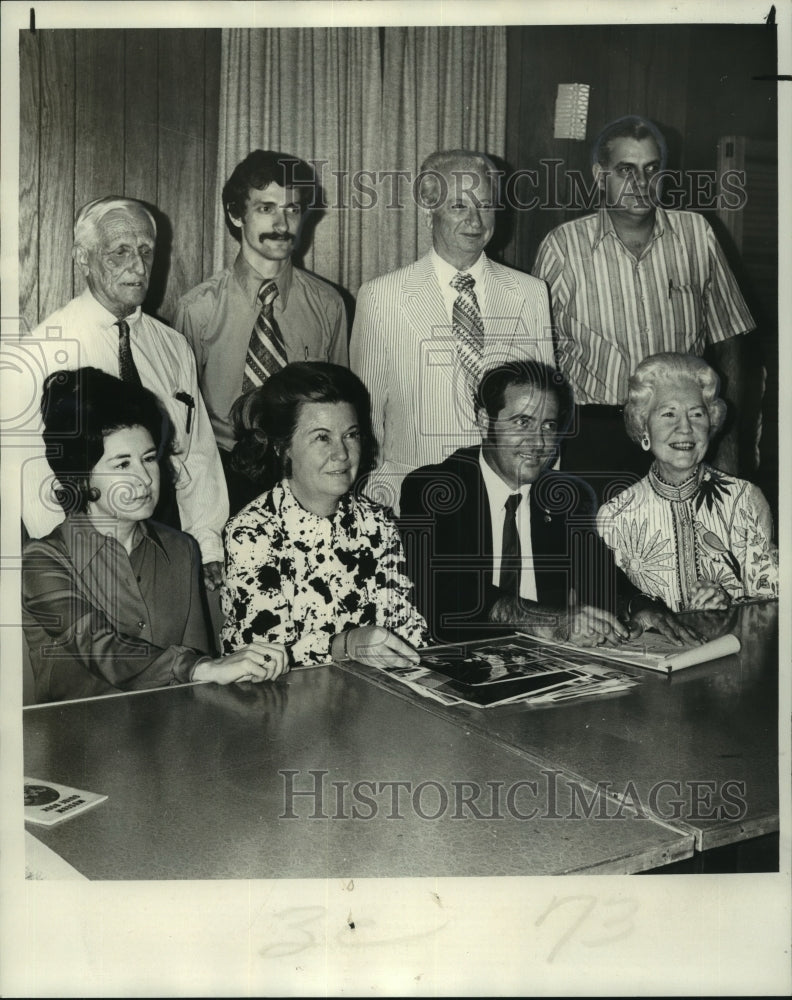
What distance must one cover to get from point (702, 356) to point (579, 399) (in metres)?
0.37

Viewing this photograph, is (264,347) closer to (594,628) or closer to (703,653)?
(594,628)

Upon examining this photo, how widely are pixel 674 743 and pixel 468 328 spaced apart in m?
1.16

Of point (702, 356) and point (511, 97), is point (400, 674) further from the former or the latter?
point (511, 97)

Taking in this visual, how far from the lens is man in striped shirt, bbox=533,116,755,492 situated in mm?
2617

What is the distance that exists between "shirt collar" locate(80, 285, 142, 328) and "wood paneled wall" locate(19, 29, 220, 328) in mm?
28

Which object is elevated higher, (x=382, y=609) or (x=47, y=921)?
(x=382, y=609)

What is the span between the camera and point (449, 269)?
2586 millimetres

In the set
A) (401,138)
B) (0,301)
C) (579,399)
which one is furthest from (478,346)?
(0,301)

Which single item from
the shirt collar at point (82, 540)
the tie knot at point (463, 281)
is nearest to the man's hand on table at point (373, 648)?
the shirt collar at point (82, 540)

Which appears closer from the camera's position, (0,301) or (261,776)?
(261,776)

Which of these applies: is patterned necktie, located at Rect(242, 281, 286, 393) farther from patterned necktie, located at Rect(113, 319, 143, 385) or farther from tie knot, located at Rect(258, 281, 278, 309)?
patterned necktie, located at Rect(113, 319, 143, 385)

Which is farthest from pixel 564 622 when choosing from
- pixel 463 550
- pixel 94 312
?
pixel 94 312

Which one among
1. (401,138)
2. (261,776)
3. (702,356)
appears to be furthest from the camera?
(702,356)

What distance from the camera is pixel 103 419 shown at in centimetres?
245
